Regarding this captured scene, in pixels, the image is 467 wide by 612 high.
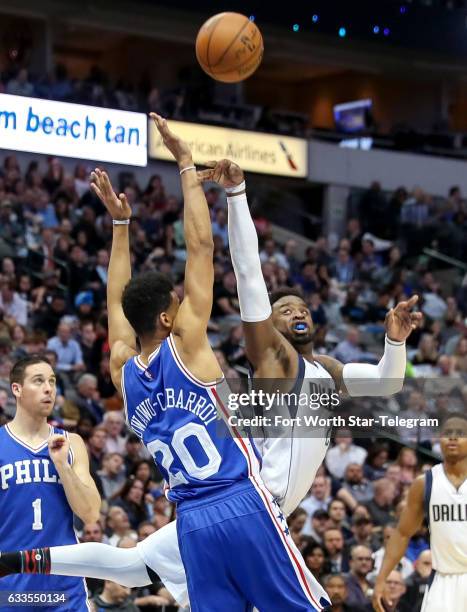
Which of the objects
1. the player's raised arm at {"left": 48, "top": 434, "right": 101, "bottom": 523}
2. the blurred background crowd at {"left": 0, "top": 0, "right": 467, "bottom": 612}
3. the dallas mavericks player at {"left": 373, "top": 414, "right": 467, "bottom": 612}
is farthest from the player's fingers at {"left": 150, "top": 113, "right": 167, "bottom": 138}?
the blurred background crowd at {"left": 0, "top": 0, "right": 467, "bottom": 612}

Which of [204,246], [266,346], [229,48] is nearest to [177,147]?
[204,246]

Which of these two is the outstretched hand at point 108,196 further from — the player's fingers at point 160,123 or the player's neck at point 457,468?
the player's neck at point 457,468

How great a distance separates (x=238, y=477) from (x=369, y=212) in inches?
639

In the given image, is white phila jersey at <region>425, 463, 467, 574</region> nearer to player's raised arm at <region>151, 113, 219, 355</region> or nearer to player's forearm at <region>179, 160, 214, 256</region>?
player's raised arm at <region>151, 113, 219, 355</region>

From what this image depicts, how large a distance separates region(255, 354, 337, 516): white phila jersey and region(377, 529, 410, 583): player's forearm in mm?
1931

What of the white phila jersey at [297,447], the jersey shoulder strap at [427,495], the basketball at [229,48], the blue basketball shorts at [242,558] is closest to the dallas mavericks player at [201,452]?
the blue basketball shorts at [242,558]

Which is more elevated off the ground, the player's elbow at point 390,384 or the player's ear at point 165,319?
the player's ear at point 165,319

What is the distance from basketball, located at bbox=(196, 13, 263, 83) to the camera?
7.08m

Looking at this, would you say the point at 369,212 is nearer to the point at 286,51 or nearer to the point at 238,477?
the point at 286,51


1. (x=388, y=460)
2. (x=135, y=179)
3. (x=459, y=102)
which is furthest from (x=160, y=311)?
(x=459, y=102)

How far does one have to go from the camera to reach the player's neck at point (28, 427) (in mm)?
6594

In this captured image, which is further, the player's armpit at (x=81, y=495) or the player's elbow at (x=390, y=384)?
the player's armpit at (x=81, y=495)

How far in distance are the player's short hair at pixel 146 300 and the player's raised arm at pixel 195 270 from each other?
184mm

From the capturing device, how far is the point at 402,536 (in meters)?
8.01
